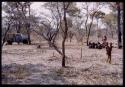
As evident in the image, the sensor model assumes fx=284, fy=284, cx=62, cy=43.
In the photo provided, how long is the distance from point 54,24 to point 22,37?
14.8 metres

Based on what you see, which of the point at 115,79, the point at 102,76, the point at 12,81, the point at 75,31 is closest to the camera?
the point at 12,81

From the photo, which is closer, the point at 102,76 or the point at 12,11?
the point at 102,76

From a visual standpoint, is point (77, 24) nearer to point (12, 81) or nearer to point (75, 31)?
point (75, 31)

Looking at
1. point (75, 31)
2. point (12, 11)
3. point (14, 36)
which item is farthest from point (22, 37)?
point (12, 11)

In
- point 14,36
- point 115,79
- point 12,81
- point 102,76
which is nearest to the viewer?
point 12,81

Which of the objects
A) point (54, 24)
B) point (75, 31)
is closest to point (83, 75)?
point (54, 24)

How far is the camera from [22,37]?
1368 inches

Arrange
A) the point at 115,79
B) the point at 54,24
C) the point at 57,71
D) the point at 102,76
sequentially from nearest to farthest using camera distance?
the point at 115,79 < the point at 102,76 < the point at 57,71 < the point at 54,24

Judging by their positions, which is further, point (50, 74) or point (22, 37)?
point (22, 37)

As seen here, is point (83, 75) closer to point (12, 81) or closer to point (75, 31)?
point (12, 81)

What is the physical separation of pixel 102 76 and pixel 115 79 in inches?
30.6

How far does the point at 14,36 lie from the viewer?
3372 cm

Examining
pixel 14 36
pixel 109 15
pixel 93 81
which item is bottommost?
pixel 93 81

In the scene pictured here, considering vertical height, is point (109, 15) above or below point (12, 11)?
above
